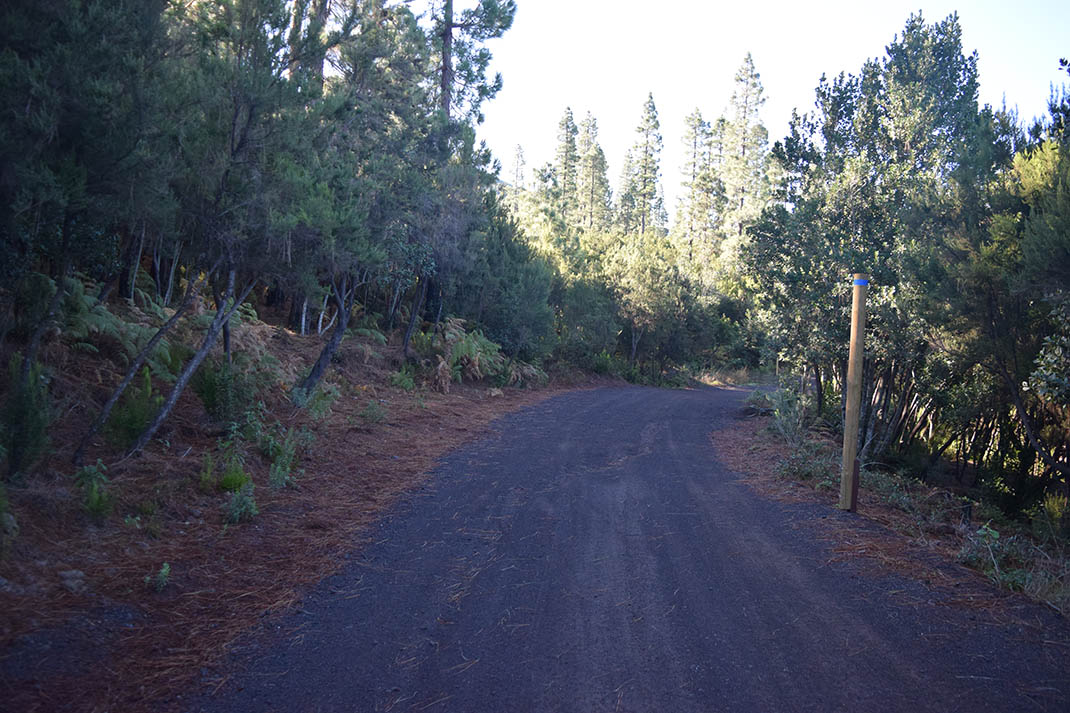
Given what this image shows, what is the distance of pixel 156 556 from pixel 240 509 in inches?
40.1

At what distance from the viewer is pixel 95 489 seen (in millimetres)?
5309

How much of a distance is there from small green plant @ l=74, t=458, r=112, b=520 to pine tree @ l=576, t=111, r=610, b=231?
192 feet

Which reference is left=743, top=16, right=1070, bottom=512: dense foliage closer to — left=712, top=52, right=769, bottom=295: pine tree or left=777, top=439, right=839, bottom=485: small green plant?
left=777, top=439, right=839, bottom=485: small green plant

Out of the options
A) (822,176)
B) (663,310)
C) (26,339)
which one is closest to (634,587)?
(26,339)

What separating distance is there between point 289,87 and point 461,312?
45.6ft

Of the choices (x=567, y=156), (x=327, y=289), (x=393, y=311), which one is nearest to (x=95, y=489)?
(x=327, y=289)

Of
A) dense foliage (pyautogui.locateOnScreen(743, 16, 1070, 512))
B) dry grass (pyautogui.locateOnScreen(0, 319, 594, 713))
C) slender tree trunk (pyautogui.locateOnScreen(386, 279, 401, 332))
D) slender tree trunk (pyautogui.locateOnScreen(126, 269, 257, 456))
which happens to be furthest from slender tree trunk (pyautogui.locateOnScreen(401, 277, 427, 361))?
slender tree trunk (pyautogui.locateOnScreen(126, 269, 257, 456))

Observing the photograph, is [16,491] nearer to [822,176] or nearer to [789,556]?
[789,556]

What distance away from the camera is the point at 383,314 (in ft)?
64.2

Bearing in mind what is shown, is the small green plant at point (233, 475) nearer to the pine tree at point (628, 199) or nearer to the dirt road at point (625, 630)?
the dirt road at point (625, 630)

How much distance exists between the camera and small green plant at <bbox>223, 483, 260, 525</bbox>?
591cm

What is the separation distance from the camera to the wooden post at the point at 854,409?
723cm

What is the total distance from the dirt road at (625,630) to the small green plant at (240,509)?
1.19 m

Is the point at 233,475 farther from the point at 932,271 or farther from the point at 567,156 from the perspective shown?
the point at 567,156
